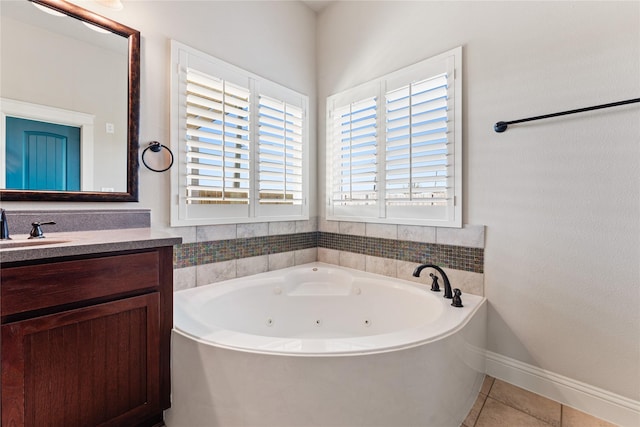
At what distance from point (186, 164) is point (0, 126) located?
2.70 ft

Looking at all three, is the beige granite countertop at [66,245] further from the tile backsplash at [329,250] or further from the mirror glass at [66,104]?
the tile backsplash at [329,250]

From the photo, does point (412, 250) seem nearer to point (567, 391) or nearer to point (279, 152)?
point (567, 391)

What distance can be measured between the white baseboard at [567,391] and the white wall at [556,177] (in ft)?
0.13

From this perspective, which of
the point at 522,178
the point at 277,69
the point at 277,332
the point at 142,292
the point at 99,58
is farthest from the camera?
the point at 277,69

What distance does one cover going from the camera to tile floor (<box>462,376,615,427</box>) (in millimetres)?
1450

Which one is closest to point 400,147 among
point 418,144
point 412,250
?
point 418,144

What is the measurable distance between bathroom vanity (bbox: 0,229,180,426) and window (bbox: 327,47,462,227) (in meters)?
1.54

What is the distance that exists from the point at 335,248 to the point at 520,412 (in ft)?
5.39

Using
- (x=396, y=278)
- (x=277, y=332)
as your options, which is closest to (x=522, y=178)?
(x=396, y=278)

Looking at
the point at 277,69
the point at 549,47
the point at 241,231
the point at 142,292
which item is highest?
the point at 277,69

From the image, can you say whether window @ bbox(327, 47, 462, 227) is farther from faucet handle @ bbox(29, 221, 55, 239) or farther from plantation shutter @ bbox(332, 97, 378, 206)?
faucet handle @ bbox(29, 221, 55, 239)

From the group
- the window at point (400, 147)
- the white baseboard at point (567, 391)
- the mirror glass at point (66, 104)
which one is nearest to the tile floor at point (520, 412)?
the white baseboard at point (567, 391)

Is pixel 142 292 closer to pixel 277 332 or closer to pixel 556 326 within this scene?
pixel 277 332

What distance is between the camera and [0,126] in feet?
4.36
